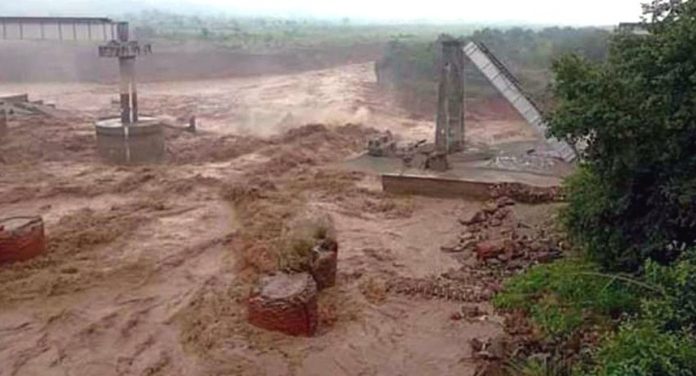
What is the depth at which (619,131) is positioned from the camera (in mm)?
12453

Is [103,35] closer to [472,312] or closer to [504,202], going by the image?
[504,202]

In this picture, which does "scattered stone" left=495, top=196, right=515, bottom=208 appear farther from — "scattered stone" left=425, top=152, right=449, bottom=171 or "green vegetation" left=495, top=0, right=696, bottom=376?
"green vegetation" left=495, top=0, right=696, bottom=376

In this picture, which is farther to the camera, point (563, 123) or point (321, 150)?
point (321, 150)

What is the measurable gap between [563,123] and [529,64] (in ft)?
144

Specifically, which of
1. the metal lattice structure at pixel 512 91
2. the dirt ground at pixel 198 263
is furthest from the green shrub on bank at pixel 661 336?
the metal lattice structure at pixel 512 91

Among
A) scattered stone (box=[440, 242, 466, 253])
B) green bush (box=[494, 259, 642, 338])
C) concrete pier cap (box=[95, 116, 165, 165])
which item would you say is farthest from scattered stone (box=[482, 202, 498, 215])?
concrete pier cap (box=[95, 116, 165, 165])

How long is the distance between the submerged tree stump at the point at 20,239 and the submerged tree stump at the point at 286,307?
5985 millimetres

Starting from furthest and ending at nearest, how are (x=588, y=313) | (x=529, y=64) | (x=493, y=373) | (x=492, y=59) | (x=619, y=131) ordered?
(x=529, y=64) → (x=492, y=59) → (x=619, y=131) → (x=493, y=373) → (x=588, y=313)

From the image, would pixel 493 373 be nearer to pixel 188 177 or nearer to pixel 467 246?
pixel 467 246

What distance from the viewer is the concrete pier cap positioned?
3011 cm

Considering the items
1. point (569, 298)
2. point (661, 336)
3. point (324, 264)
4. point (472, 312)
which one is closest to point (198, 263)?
point (324, 264)

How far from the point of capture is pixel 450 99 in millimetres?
27625

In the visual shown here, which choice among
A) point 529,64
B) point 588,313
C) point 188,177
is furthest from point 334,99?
point 588,313

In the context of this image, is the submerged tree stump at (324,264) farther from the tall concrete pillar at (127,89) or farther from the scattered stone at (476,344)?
the tall concrete pillar at (127,89)
